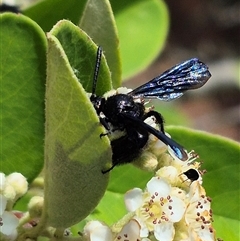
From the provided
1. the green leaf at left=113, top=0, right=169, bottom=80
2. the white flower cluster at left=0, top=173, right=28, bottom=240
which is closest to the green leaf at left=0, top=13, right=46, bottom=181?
the white flower cluster at left=0, top=173, right=28, bottom=240

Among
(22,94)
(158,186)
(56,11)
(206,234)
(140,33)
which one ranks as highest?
(56,11)

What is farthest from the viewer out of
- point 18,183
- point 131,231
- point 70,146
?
point 18,183

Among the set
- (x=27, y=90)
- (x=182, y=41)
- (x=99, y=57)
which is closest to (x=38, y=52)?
(x=27, y=90)

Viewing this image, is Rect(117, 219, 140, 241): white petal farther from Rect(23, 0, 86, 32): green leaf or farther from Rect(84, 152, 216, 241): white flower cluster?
Rect(23, 0, 86, 32): green leaf

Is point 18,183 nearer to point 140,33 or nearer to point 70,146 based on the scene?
point 70,146

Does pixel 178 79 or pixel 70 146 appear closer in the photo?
pixel 70 146

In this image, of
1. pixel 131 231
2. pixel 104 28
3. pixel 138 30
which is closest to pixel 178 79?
pixel 104 28

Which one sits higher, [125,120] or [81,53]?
[81,53]
